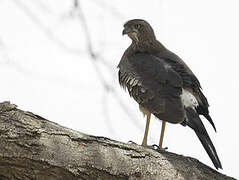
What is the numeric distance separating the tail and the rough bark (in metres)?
0.73

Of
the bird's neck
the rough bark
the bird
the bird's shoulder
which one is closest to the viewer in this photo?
the rough bark

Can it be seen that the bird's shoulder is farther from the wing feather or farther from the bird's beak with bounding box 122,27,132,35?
the bird's beak with bounding box 122,27,132,35

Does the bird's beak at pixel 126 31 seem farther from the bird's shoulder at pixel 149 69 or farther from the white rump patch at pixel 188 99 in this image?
the white rump patch at pixel 188 99

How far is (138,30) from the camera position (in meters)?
6.36

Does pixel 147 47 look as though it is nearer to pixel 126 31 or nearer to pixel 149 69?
pixel 126 31

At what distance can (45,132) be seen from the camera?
3307mm

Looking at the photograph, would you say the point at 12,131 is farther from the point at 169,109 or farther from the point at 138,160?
the point at 169,109

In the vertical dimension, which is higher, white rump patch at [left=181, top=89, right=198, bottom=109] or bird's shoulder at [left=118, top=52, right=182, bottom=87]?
bird's shoulder at [left=118, top=52, right=182, bottom=87]

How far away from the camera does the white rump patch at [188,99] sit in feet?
16.3

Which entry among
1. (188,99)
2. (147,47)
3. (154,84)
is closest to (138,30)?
(147,47)

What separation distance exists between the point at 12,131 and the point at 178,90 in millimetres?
2442

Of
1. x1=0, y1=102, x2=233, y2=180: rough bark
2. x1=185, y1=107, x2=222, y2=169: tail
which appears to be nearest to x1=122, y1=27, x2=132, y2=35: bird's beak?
x1=185, y1=107, x2=222, y2=169: tail

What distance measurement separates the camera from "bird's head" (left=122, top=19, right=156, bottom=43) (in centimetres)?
624

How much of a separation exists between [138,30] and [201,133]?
2336 millimetres
